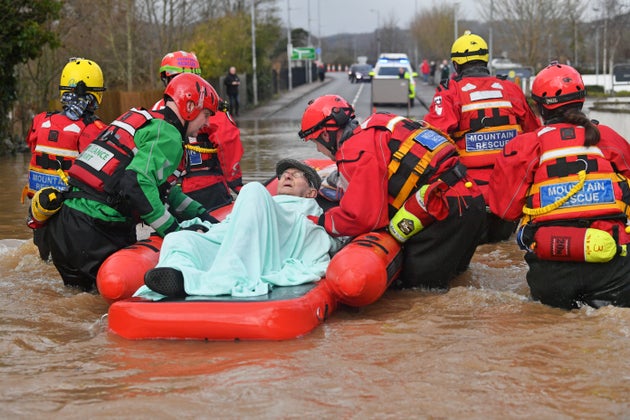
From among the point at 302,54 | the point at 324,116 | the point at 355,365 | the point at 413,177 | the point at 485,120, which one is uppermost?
the point at 302,54

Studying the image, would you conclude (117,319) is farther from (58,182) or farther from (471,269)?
(471,269)

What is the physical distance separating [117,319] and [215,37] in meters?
35.3

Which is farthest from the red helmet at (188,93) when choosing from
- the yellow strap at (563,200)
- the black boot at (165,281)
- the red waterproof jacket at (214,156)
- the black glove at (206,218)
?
the yellow strap at (563,200)

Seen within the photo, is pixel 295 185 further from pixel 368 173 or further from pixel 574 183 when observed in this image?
pixel 574 183

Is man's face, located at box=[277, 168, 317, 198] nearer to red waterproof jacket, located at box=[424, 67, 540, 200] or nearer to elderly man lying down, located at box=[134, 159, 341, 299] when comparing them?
elderly man lying down, located at box=[134, 159, 341, 299]

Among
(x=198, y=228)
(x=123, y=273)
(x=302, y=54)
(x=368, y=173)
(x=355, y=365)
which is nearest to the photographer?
(x=355, y=365)

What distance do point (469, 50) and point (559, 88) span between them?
2.66 metres

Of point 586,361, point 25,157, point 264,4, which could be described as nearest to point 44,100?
point 25,157

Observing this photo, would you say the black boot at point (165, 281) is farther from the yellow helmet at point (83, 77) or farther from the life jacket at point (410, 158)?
the yellow helmet at point (83, 77)

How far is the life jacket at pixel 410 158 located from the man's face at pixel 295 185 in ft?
2.83

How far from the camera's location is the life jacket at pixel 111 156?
6.95m

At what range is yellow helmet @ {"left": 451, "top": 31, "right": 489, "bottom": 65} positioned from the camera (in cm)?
894

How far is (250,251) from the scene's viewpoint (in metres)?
6.45

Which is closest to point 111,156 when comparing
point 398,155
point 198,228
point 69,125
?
point 198,228
